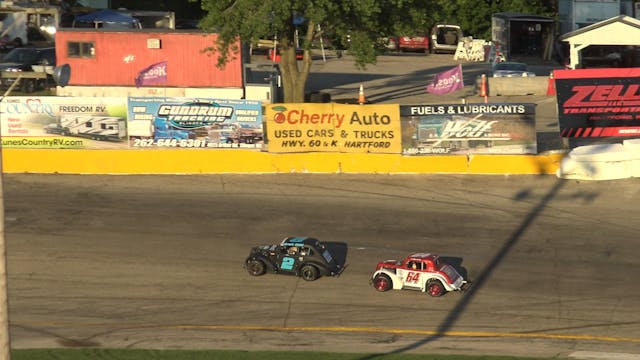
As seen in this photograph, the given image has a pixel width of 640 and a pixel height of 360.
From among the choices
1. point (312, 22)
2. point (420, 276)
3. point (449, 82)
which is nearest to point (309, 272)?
point (420, 276)

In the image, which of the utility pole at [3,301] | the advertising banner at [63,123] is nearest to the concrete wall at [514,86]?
the advertising banner at [63,123]

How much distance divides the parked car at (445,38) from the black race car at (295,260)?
41463mm

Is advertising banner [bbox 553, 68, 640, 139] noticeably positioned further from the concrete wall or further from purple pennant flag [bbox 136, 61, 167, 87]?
purple pennant flag [bbox 136, 61, 167, 87]

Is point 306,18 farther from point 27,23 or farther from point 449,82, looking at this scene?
point 27,23

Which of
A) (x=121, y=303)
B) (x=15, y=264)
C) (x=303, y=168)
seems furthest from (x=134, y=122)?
(x=121, y=303)

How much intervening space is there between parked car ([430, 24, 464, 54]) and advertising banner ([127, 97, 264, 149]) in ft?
109

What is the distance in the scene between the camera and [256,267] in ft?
77.9

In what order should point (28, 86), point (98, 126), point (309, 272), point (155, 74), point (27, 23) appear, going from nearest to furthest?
1. point (309, 272)
2. point (98, 126)
3. point (155, 74)
4. point (28, 86)
5. point (27, 23)

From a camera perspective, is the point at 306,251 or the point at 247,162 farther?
the point at 247,162

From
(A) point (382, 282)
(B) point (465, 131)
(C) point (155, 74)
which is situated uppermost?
(C) point (155, 74)

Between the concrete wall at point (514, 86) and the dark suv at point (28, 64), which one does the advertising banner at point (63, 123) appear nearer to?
the dark suv at point (28, 64)

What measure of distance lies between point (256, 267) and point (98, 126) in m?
10.9

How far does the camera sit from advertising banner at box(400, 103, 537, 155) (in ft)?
105

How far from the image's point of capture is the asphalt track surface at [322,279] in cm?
2055
